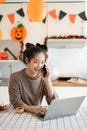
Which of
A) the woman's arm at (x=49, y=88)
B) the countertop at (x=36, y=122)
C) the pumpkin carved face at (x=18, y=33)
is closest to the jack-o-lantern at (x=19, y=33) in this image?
the pumpkin carved face at (x=18, y=33)

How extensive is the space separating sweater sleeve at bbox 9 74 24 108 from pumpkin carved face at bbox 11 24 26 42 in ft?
6.84

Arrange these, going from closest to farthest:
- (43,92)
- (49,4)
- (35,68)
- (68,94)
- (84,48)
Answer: (35,68), (43,92), (68,94), (49,4), (84,48)

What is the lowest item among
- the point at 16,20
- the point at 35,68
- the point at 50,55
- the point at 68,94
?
the point at 68,94

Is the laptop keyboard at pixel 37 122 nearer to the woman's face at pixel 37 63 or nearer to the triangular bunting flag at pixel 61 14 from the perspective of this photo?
the woman's face at pixel 37 63

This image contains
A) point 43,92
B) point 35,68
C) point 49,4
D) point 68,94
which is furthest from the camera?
point 49,4

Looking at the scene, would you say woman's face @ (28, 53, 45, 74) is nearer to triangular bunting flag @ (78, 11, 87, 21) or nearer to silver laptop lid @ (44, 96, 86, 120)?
silver laptop lid @ (44, 96, 86, 120)

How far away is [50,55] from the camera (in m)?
4.71

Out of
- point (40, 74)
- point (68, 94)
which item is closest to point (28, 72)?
point (40, 74)

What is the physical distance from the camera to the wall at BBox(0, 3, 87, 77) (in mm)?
4383

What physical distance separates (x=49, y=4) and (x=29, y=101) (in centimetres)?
245


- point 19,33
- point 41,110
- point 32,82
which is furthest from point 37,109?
point 19,33

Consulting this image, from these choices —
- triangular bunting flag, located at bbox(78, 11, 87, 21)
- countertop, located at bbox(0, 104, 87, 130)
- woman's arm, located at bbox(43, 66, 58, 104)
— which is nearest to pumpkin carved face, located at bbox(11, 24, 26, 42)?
triangular bunting flag, located at bbox(78, 11, 87, 21)

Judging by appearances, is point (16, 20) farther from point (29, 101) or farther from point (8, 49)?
point (29, 101)

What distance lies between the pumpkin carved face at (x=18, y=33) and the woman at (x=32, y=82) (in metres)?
1.92
